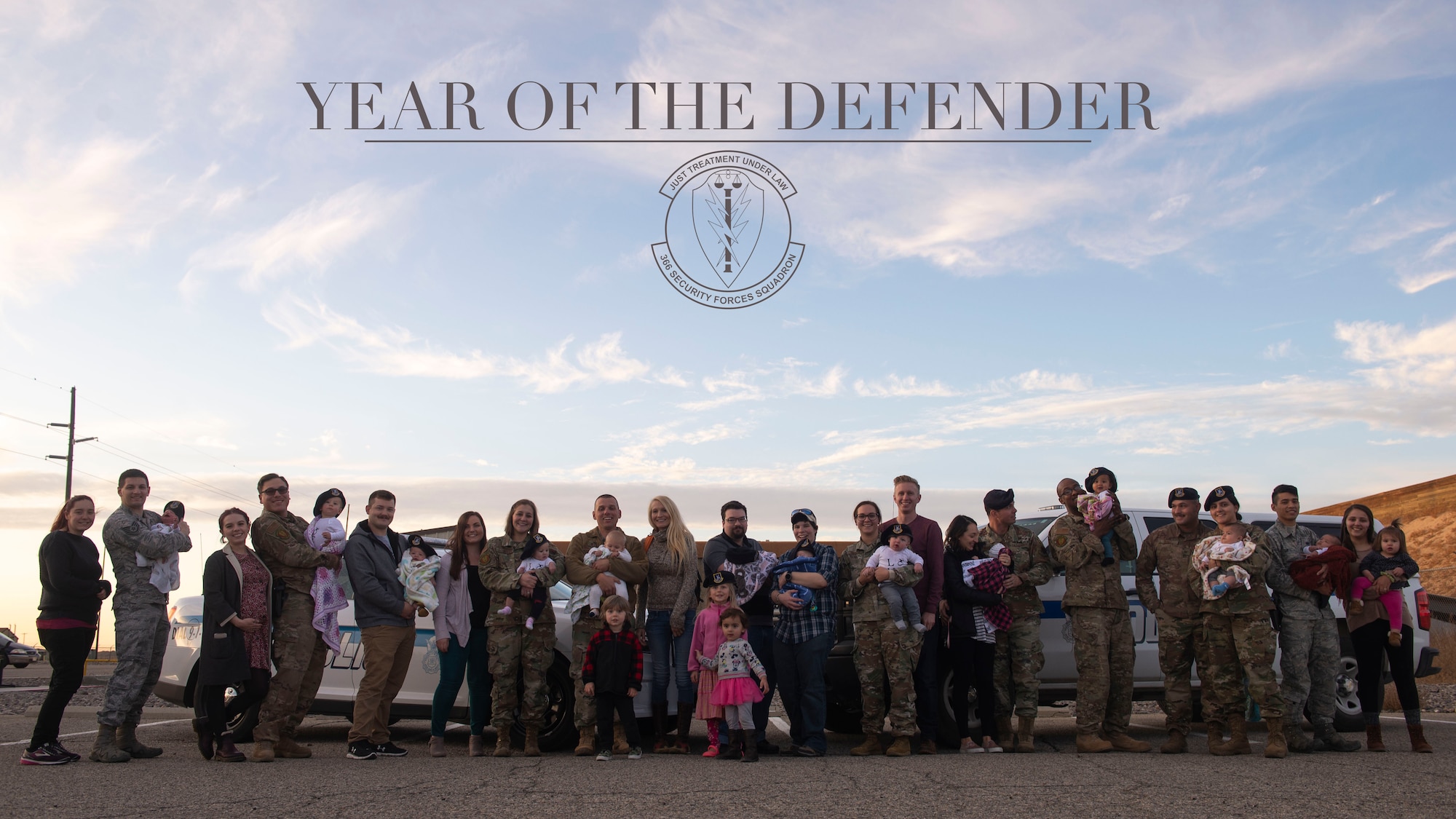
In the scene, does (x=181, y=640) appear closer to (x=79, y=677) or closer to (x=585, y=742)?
(x=79, y=677)

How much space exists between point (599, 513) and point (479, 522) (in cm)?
88

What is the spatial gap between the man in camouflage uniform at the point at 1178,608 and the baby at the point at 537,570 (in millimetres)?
4265

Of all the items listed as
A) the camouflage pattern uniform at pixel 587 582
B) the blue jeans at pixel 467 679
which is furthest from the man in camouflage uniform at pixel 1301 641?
the blue jeans at pixel 467 679

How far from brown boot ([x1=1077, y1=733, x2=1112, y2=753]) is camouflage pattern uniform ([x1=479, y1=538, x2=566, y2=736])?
3.80 meters

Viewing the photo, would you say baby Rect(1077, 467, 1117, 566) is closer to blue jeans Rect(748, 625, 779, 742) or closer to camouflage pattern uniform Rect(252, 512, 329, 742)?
blue jeans Rect(748, 625, 779, 742)

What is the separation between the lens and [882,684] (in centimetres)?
731

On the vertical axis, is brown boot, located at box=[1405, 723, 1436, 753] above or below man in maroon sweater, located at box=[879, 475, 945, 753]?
below

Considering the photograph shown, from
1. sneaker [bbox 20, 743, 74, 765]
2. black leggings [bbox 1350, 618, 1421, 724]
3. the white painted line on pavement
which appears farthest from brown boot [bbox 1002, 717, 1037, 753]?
the white painted line on pavement

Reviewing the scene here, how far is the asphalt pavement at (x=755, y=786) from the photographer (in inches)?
199

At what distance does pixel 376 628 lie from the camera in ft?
23.3

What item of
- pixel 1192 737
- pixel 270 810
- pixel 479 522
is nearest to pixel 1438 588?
pixel 1192 737

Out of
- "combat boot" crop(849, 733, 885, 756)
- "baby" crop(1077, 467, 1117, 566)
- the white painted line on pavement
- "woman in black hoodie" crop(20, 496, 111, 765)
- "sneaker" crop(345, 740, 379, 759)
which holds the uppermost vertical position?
"baby" crop(1077, 467, 1117, 566)

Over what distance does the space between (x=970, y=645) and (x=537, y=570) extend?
315 centimetres

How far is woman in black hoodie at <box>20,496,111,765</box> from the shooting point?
21.6ft
